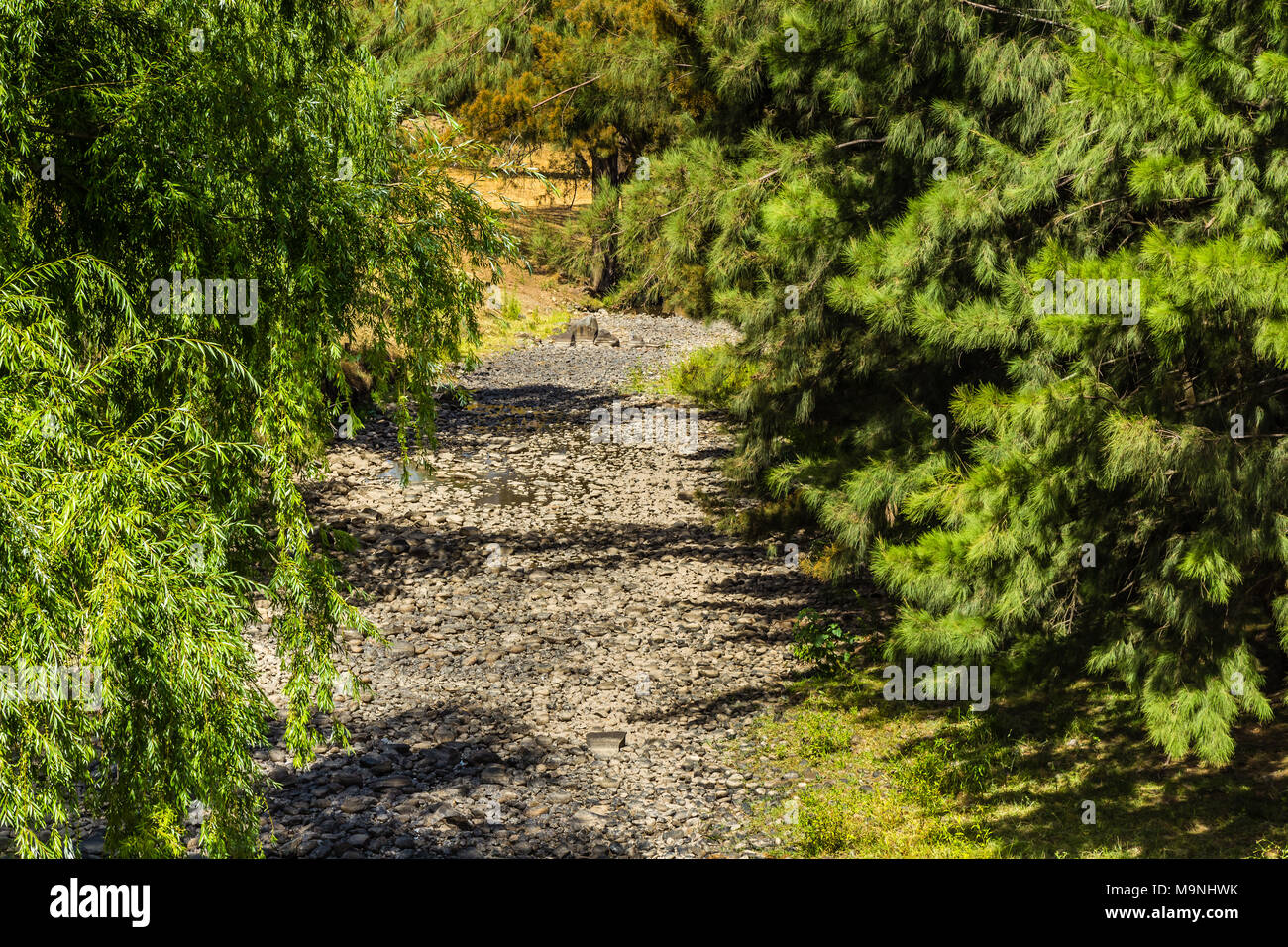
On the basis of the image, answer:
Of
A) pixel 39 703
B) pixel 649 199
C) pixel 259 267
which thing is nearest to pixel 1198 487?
pixel 259 267

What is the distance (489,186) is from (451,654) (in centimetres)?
2598

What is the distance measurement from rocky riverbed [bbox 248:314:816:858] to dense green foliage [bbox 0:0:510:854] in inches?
111

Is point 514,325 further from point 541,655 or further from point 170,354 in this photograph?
point 170,354

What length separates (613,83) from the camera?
12016 mm

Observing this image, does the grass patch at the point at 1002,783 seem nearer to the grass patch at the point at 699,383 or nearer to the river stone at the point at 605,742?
the river stone at the point at 605,742

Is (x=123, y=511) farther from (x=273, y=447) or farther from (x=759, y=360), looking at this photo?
(x=759, y=360)

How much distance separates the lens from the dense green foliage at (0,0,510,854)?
411cm

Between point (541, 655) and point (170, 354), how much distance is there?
660 centimetres

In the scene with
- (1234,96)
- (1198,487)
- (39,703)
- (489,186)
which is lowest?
(39,703)

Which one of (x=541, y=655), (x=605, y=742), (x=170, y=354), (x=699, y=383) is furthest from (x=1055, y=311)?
(x=699, y=383)

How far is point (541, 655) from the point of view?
439 inches

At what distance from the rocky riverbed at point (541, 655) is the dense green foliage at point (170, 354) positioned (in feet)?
9.29

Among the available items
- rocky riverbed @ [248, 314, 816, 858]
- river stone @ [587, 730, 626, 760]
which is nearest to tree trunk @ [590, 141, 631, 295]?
rocky riverbed @ [248, 314, 816, 858]

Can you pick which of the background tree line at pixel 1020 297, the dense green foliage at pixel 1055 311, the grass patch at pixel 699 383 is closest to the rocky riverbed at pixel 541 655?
→ the grass patch at pixel 699 383
